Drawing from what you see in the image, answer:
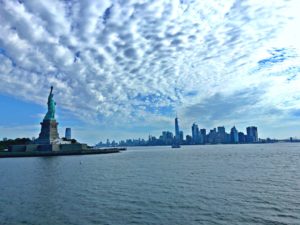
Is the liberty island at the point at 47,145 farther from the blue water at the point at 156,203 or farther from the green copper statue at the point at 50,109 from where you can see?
the blue water at the point at 156,203

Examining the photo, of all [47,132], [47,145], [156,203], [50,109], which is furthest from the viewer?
[50,109]

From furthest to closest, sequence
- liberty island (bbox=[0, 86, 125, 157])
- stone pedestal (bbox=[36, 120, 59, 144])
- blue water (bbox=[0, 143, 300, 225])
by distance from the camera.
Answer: stone pedestal (bbox=[36, 120, 59, 144]) → liberty island (bbox=[0, 86, 125, 157]) → blue water (bbox=[0, 143, 300, 225])

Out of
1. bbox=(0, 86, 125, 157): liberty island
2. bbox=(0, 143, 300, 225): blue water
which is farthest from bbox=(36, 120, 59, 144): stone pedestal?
bbox=(0, 143, 300, 225): blue water

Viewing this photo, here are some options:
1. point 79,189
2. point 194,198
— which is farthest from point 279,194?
point 79,189

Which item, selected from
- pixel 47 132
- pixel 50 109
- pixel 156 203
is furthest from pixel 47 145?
pixel 156 203

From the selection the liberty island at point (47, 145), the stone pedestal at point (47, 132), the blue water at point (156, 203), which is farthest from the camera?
the stone pedestal at point (47, 132)

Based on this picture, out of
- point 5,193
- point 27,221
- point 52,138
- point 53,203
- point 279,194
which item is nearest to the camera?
point 27,221

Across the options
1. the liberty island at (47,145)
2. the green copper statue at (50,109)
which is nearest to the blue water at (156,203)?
the liberty island at (47,145)

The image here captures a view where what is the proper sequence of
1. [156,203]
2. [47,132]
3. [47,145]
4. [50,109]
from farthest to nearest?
1. [50,109]
2. [47,132]
3. [47,145]
4. [156,203]

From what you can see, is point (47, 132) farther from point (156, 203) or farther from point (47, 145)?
point (156, 203)

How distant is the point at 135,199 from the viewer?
2947 cm

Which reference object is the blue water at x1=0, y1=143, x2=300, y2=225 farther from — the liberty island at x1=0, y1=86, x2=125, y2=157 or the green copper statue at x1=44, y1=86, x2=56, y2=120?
the green copper statue at x1=44, y1=86, x2=56, y2=120

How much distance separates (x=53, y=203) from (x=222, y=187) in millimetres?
19982

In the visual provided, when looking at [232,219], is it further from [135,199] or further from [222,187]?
[222,187]
